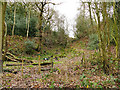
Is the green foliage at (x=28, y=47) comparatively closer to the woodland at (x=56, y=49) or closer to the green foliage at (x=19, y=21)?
the woodland at (x=56, y=49)

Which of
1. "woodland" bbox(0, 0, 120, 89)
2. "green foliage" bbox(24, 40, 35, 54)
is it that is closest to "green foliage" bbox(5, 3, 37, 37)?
"woodland" bbox(0, 0, 120, 89)

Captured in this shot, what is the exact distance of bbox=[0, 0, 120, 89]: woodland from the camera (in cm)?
570

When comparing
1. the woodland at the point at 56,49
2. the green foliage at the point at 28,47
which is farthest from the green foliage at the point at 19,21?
the green foliage at the point at 28,47

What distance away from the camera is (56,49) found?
18.8m

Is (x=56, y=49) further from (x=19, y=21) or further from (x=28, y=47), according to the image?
(x=19, y=21)

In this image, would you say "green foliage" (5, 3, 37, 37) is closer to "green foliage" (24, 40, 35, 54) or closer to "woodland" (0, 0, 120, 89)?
"woodland" (0, 0, 120, 89)

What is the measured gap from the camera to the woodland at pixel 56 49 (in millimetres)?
5699

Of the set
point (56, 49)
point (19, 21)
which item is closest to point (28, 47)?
point (56, 49)

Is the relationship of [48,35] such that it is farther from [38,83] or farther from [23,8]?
[38,83]

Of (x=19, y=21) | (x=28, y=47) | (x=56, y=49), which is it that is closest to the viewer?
(x=28, y=47)

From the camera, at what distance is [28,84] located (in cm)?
545

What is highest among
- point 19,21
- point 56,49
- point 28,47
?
point 19,21

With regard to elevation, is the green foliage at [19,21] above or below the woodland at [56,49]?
above

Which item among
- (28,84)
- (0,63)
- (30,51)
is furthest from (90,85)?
(30,51)
